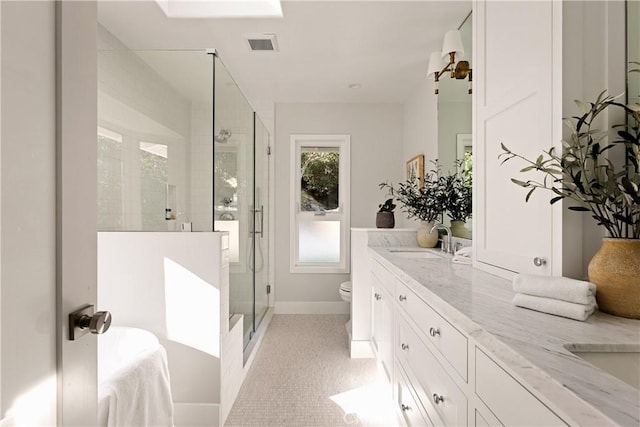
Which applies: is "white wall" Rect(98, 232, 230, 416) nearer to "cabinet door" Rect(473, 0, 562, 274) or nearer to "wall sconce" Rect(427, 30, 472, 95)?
"cabinet door" Rect(473, 0, 562, 274)

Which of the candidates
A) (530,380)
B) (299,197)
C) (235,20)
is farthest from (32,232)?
(299,197)

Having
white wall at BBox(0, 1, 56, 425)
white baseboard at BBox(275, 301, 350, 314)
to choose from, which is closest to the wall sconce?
white wall at BBox(0, 1, 56, 425)

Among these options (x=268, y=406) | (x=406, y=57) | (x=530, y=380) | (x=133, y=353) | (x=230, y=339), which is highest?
(x=406, y=57)

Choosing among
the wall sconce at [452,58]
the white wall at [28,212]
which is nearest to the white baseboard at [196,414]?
the white wall at [28,212]

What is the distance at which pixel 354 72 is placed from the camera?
3258mm

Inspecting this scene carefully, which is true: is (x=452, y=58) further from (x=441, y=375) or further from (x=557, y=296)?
(x=441, y=375)

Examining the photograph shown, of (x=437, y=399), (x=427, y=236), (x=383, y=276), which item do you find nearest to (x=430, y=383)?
(x=437, y=399)

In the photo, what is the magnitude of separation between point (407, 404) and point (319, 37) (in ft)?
7.96

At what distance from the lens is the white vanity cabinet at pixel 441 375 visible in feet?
2.45

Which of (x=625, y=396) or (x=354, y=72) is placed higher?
(x=354, y=72)

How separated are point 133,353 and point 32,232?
1.18 metres

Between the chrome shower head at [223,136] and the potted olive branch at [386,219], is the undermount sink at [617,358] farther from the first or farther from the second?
the potted olive branch at [386,219]

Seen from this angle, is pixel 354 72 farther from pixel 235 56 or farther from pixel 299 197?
pixel 299 197

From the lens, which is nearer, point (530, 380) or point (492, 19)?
point (530, 380)
